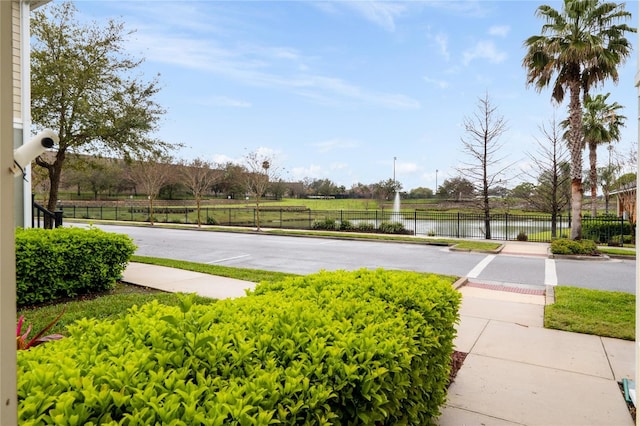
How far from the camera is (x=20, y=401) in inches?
47.4

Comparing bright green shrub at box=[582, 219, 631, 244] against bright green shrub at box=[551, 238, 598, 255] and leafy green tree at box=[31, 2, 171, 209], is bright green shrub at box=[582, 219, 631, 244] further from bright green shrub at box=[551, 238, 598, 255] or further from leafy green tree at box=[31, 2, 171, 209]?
leafy green tree at box=[31, 2, 171, 209]

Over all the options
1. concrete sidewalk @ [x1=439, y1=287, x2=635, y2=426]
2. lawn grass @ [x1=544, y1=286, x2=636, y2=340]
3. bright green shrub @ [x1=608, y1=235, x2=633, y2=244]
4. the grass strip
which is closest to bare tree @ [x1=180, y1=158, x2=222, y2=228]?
the grass strip

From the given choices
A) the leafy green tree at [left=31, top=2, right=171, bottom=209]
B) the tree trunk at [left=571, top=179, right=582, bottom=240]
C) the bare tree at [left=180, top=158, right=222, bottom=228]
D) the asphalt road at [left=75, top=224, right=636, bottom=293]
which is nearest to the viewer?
the asphalt road at [left=75, top=224, right=636, bottom=293]

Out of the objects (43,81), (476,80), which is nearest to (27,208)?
(43,81)

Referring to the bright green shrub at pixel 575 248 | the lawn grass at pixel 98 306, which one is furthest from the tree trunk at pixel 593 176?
the lawn grass at pixel 98 306

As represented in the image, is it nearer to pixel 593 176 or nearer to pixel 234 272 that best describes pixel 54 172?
pixel 234 272

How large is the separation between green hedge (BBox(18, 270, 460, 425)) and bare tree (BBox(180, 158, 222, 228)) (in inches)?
1025

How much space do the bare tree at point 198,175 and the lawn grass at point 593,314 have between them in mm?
24040

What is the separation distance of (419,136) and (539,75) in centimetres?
1239

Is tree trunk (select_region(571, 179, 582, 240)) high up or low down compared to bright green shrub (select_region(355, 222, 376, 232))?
up

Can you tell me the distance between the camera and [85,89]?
10.9m

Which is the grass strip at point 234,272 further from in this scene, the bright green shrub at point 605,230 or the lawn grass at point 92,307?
the bright green shrub at point 605,230

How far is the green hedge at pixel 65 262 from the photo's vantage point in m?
5.57

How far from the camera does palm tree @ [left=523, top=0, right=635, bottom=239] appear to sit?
13695 millimetres
